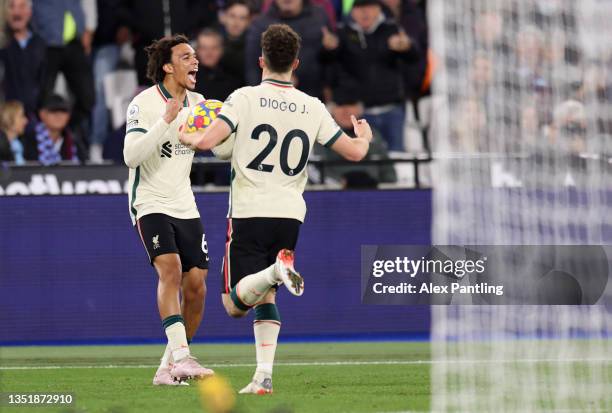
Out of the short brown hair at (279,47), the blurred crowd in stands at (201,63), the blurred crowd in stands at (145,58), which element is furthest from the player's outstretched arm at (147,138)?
the blurred crowd in stands at (145,58)

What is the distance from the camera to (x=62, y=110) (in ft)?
47.1

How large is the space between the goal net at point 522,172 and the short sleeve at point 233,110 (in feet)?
5.67

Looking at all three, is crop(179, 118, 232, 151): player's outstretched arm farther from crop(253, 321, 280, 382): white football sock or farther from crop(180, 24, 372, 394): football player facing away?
crop(253, 321, 280, 382): white football sock

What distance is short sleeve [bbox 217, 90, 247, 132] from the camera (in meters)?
7.89

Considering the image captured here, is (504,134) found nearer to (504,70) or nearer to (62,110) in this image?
(504,70)

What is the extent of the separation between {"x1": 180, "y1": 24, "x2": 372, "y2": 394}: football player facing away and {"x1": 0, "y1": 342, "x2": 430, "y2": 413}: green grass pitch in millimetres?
576

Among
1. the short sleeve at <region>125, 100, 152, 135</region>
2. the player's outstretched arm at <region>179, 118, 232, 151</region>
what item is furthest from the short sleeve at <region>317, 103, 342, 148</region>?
the short sleeve at <region>125, 100, 152, 135</region>

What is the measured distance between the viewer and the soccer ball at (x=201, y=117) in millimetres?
7970

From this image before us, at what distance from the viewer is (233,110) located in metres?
7.91

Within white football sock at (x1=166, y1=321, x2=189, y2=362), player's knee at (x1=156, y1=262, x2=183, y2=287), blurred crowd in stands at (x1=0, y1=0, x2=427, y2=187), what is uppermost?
blurred crowd in stands at (x1=0, y1=0, x2=427, y2=187)

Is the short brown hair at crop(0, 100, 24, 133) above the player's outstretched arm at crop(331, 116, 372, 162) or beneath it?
above

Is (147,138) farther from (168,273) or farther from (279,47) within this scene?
(279,47)

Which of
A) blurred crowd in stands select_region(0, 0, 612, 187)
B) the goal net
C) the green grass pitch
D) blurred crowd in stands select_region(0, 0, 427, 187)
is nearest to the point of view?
the green grass pitch

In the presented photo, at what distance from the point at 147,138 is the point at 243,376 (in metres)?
2.09
